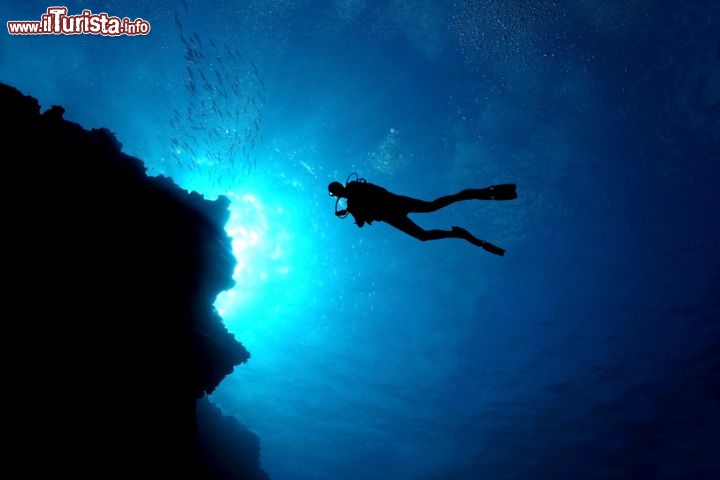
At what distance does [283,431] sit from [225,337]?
3270cm

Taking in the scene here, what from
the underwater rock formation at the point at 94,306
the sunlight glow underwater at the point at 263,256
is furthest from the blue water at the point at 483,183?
the underwater rock formation at the point at 94,306

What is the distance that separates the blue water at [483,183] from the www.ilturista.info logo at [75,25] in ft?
1.38

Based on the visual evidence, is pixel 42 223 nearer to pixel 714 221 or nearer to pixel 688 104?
pixel 688 104

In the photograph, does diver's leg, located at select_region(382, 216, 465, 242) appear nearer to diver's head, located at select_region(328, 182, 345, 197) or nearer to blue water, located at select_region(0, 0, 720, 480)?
diver's head, located at select_region(328, 182, 345, 197)

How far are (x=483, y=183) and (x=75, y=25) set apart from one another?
1589cm

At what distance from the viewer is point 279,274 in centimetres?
1938

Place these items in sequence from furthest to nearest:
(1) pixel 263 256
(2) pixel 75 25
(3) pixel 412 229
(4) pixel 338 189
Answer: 1. (1) pixel 263 256
2. (2) pixel 75 25
3. (3) pixel 412 229
4. (4) pixel 338 189

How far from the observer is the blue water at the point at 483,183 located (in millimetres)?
12203

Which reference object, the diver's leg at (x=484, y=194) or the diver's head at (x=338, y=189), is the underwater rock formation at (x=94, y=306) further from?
the diver's leg at (x=484, y=194)

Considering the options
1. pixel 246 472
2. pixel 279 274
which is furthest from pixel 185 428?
pixel 246 472

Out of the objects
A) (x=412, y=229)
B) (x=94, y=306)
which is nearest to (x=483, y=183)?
(x=412, y=229)

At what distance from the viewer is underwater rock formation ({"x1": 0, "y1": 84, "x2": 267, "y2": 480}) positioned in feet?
21.2

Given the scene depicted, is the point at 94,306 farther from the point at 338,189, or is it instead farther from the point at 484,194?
the point at 484,194

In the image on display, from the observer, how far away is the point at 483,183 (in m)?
15.2
